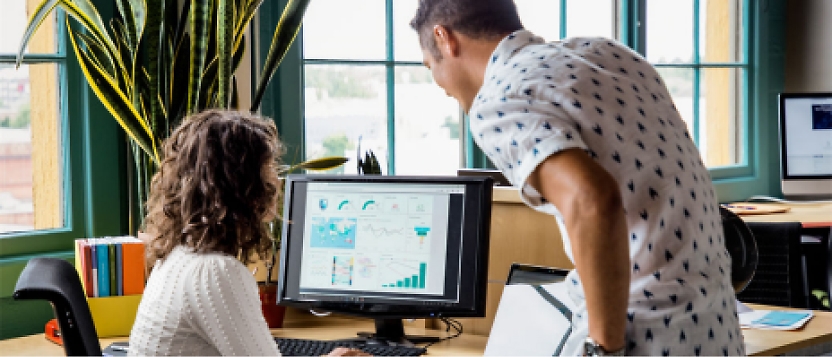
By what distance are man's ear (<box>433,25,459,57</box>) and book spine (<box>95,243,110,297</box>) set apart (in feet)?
3.78

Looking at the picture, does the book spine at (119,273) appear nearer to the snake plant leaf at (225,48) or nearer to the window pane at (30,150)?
the snake plant leaf at (225,48)

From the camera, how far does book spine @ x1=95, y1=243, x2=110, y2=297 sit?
7.39ft

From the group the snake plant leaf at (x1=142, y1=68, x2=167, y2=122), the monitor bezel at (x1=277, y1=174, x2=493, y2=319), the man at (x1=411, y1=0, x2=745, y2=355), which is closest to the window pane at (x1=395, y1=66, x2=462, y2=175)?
the snake plant leaf at (x1=142, y1=68, x2=167, y2=122)

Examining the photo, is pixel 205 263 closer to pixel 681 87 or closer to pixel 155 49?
pixel 155 49

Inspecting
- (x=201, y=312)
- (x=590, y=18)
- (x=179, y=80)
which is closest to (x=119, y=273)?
(x=179, y=80)

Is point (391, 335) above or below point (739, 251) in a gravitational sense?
below

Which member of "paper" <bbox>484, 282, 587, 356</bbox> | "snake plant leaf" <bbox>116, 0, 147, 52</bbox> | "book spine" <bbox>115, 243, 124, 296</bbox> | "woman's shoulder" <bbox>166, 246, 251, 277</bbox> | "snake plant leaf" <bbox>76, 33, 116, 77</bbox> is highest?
"snake plant leaf" <bbox>116, 0, 147, 52</bbox>

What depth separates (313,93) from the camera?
3369 mm

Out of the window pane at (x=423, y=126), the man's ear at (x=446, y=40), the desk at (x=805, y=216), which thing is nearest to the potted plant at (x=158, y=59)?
the man's ear at (x=446, y=40)

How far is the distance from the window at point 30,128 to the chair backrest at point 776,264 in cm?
250

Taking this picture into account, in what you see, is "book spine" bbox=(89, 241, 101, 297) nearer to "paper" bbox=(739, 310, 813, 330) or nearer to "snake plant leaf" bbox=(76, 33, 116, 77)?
"snake plant leaf" bbox=(76, 33, 116, 77)

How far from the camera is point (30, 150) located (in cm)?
270

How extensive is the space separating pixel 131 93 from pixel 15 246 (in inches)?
22.9

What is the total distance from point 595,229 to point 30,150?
204cm
